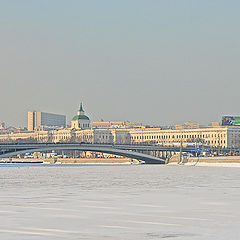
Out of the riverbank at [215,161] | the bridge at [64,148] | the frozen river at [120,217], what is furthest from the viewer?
the bridge at [64,148]

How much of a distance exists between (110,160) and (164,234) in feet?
566

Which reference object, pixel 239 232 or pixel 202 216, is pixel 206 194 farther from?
pixel 239 232

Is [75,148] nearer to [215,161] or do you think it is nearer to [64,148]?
[64,148]

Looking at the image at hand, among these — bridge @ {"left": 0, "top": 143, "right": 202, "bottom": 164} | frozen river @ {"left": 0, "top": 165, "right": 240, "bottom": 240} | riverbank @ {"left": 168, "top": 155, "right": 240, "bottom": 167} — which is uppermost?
bridge @ {"left": 0, "top": 143, "right": 202, "bottom": 164}

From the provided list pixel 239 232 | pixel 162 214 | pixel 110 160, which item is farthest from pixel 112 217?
pixel 110 160

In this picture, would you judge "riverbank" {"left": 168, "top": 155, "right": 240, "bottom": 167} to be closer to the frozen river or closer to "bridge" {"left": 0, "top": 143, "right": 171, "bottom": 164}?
"bridge" {"left": 0, "top": 143, "right": 171, "bottom": 164}

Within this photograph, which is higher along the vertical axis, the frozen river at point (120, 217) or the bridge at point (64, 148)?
the bridge at point (64, 148)

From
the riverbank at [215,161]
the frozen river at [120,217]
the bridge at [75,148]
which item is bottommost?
the riverbank at [215,161]

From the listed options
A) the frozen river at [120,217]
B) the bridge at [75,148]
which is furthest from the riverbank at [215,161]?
the frozen river at [120,217]

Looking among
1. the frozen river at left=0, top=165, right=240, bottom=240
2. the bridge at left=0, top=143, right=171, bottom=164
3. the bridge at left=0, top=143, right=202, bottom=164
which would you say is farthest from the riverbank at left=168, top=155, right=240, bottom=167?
the frozen river at left=0, top=165, right=240, bottom=240

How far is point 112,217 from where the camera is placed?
2598 centimetres

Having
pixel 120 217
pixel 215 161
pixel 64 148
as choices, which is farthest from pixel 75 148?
pixel 120 217

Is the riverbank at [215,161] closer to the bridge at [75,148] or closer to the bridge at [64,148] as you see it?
the bridge at [75,148]

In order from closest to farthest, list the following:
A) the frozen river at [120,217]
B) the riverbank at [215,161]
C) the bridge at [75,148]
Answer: the frozen river at [120,217]
the riverbank at [215,161]
the bridge at [75,148]
